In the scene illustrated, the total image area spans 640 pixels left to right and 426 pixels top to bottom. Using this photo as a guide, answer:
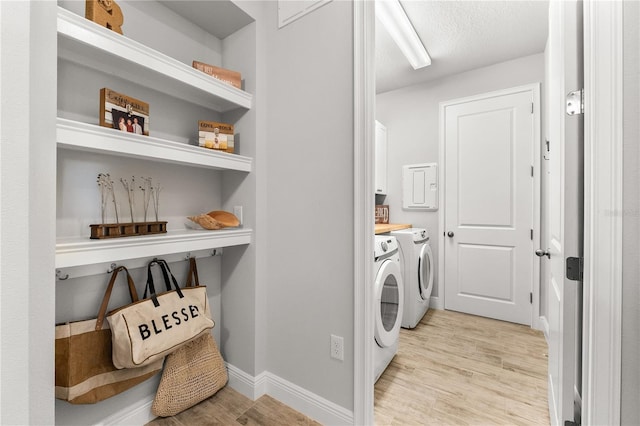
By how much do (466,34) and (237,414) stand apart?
3344mm

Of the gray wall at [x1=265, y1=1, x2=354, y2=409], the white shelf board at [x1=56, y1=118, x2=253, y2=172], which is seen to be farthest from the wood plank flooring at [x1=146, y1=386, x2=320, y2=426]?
the white shelf board at [x1=56, y1=118, x2=253, y2=172]

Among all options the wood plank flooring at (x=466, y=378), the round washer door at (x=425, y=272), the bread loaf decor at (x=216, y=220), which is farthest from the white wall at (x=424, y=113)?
the bread loaf decor at (x=216, y=220)

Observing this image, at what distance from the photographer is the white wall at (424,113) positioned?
9.52 ft

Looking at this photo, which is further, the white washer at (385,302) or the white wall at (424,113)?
the white wall at (424,113)

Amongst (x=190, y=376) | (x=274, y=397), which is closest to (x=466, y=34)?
(x=274, y=397)

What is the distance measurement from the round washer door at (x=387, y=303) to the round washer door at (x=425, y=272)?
0.82 m

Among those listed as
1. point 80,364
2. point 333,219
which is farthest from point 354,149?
point 80,364

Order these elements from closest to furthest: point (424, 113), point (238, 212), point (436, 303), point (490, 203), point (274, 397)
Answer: point (274, 397), point (238, 212), point (490, 203), point (436, 303), point (424, 113)

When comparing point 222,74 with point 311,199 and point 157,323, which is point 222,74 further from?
point 157,323

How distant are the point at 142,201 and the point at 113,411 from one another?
1056 mm

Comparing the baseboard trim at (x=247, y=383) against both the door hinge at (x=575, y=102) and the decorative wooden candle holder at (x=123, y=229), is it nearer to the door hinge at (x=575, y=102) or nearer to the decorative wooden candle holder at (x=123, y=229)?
the decorative wooden candle holder at (x=123, y=229)

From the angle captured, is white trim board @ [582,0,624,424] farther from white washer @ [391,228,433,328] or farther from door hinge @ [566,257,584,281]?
white washer @ [391,228,433,328]

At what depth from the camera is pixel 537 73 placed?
277 cm

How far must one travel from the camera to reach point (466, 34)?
97.3 inches
